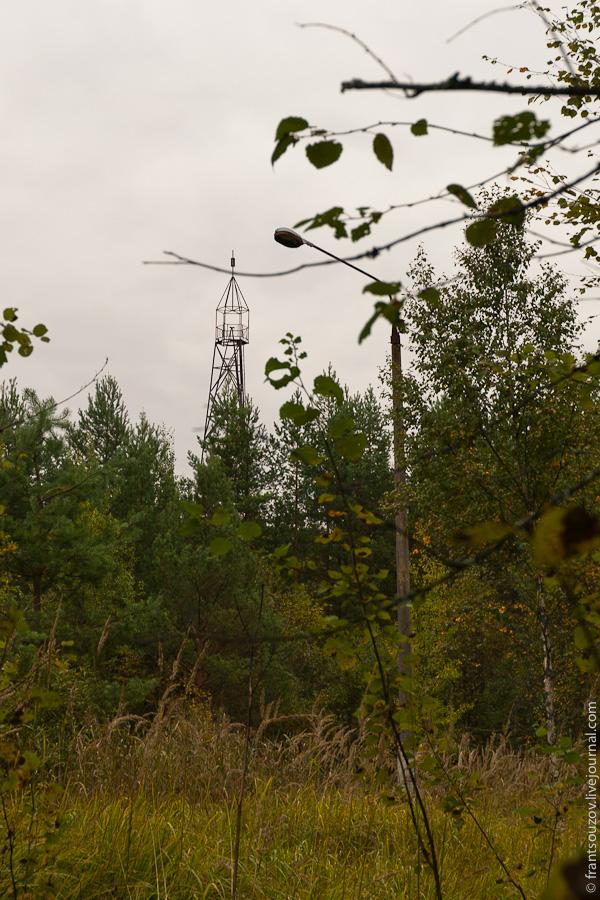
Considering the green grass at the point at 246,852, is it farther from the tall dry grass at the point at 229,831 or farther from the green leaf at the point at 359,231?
the green leaf at the point at 359,231

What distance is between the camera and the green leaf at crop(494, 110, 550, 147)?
4.36 feet

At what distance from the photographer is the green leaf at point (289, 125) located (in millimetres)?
1405

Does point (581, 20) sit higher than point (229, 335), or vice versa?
point (229, 335)

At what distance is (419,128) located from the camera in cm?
145

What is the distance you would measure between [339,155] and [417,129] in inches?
5.7

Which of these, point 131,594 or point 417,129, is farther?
point 131,594

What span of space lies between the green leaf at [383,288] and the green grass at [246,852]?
2.49 m

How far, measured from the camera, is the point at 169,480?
30891mm

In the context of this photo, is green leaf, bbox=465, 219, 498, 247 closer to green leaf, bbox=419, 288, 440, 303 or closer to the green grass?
green leaf, bbox=419, 288, 440, 303

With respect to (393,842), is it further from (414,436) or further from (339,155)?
(414,436)

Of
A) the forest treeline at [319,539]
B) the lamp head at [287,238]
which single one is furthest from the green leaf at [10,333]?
the lamp head at [287,238]

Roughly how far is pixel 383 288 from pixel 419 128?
0.32m

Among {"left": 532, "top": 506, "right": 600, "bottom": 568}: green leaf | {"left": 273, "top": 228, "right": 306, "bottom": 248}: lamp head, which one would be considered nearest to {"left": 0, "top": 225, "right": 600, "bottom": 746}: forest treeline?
{"left": 532, "top": 506, "right": 600, "bottom": 568}: green leaf

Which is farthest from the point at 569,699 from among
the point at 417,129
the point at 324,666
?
the point at 417,129
